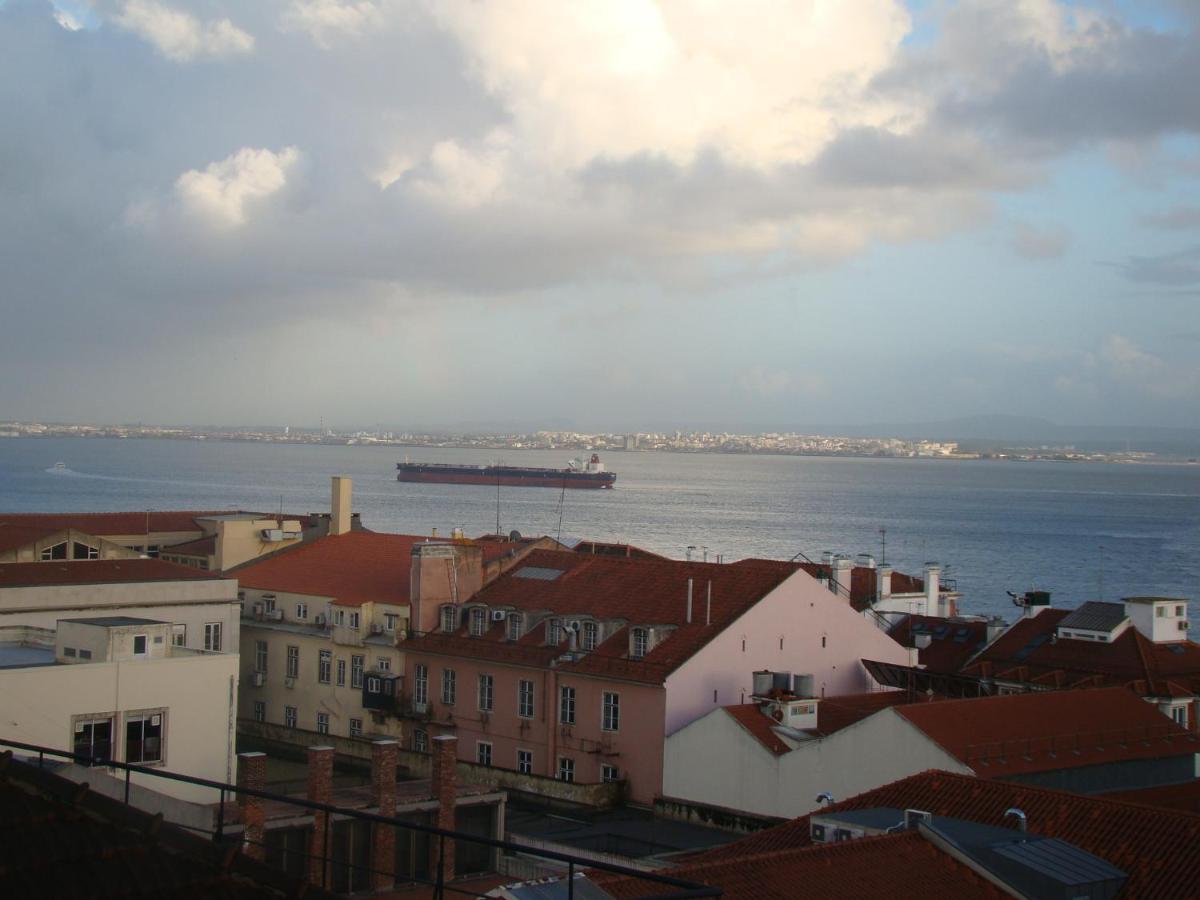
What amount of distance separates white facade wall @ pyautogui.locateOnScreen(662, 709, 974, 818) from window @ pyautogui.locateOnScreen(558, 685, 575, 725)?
9.73ft

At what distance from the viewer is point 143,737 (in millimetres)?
21688

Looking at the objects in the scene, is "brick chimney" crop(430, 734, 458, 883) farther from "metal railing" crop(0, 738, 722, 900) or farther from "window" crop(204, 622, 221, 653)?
"metal railing" crop(0, 738, 722, 900)

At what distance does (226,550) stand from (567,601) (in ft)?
38.4

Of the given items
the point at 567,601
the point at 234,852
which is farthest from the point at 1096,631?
the point at 234,852

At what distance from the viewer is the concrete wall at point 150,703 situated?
798 inches

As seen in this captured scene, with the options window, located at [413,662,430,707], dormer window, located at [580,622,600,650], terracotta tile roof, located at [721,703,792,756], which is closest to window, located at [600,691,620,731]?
dormer window, located at [580,622,600,650]

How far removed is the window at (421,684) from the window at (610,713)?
5.28 m

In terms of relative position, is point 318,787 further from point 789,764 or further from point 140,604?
point 140,604

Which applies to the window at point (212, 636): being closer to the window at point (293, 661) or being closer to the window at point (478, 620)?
the window at point (293, 661)

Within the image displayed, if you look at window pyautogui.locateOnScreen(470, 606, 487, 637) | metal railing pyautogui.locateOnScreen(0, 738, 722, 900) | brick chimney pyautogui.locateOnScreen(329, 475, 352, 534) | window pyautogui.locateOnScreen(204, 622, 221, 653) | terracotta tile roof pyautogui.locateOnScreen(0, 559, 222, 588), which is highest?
metal railing pyautogui.locateOnScreen(0, 738, 722, 900)

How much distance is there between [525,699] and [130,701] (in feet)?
31.5

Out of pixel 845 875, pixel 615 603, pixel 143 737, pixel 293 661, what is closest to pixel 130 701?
pixel 143 737

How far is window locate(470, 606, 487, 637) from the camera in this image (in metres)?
31.5

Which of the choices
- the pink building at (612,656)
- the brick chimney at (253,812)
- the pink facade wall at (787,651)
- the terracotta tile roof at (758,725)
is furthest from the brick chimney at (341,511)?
the brick chimney at (253,812)
